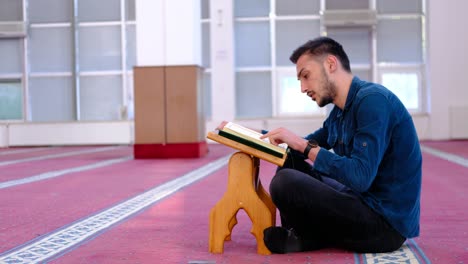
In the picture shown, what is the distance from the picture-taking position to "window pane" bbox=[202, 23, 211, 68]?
47.2 ft

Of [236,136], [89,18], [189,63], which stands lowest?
[236,136]

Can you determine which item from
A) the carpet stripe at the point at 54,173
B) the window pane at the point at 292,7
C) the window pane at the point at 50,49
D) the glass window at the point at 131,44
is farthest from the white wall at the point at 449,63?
the window pane at the point at 50,49

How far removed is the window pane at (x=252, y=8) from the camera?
14556 millimetres

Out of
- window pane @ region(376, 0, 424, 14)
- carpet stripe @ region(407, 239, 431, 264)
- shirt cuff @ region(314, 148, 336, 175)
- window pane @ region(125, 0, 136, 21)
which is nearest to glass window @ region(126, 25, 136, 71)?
window pane @ region(125, 0, 136, 21)

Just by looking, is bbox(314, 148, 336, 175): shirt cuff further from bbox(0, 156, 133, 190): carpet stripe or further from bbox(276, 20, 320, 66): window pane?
bbox(276, 20, 320, 66): window pane

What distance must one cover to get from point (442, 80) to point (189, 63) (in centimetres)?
616

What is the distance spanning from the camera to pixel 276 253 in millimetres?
3031

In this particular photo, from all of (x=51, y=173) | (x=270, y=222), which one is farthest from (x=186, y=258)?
(x=51, y=173)

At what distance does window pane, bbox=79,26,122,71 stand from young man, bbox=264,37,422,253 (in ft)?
40.5

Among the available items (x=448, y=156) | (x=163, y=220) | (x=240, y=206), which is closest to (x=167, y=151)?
(x=448, y=156)

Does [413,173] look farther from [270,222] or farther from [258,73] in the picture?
[258,73]

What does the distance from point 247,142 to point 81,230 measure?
1260mm

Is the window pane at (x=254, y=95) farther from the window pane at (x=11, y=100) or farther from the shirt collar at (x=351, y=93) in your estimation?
the shirt collar at (x=351, y=93)

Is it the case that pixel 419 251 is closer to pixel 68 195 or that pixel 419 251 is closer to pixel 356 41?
pixel 68 195
